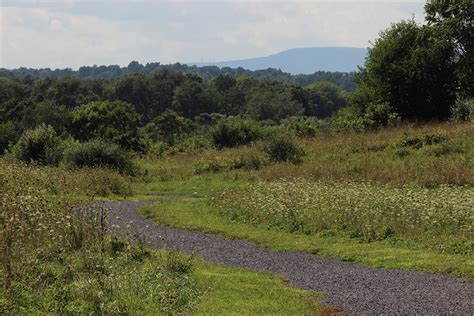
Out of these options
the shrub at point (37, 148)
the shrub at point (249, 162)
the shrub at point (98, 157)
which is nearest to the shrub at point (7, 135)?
the shrub at point (37, 148)

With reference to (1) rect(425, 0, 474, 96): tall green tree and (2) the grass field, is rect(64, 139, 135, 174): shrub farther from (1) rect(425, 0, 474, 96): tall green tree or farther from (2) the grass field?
(1) rect(425, 0, 474, 96): tall green tree

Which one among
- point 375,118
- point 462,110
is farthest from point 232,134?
point 462,110

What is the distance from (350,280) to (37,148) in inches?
1064

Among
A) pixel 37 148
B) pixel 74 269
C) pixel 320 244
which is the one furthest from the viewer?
pixel 37 148

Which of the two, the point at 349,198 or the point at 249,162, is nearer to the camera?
the point at 349,198

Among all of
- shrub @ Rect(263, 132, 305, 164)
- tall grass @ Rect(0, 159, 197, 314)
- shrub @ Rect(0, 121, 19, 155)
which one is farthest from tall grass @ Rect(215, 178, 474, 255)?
shrub @ Rect(0, 121, 19, 155)

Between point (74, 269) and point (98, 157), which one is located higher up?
point (74, 269)

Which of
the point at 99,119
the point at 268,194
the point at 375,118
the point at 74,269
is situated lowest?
the point at 268,194

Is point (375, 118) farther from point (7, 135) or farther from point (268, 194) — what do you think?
point (7, 135)

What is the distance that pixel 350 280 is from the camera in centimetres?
1168

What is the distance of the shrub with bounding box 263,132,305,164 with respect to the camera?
3212cm

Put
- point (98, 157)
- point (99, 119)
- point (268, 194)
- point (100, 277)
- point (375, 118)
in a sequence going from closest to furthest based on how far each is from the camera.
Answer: point (100, 277), point (268, 194), point (98, 157), point (375, 118), point (99, 119)

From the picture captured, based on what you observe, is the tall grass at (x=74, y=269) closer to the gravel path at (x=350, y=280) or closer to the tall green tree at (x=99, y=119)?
the gravel path at (x=350, y=280)

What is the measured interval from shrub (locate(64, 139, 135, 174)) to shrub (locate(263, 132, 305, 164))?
27.2 feet
